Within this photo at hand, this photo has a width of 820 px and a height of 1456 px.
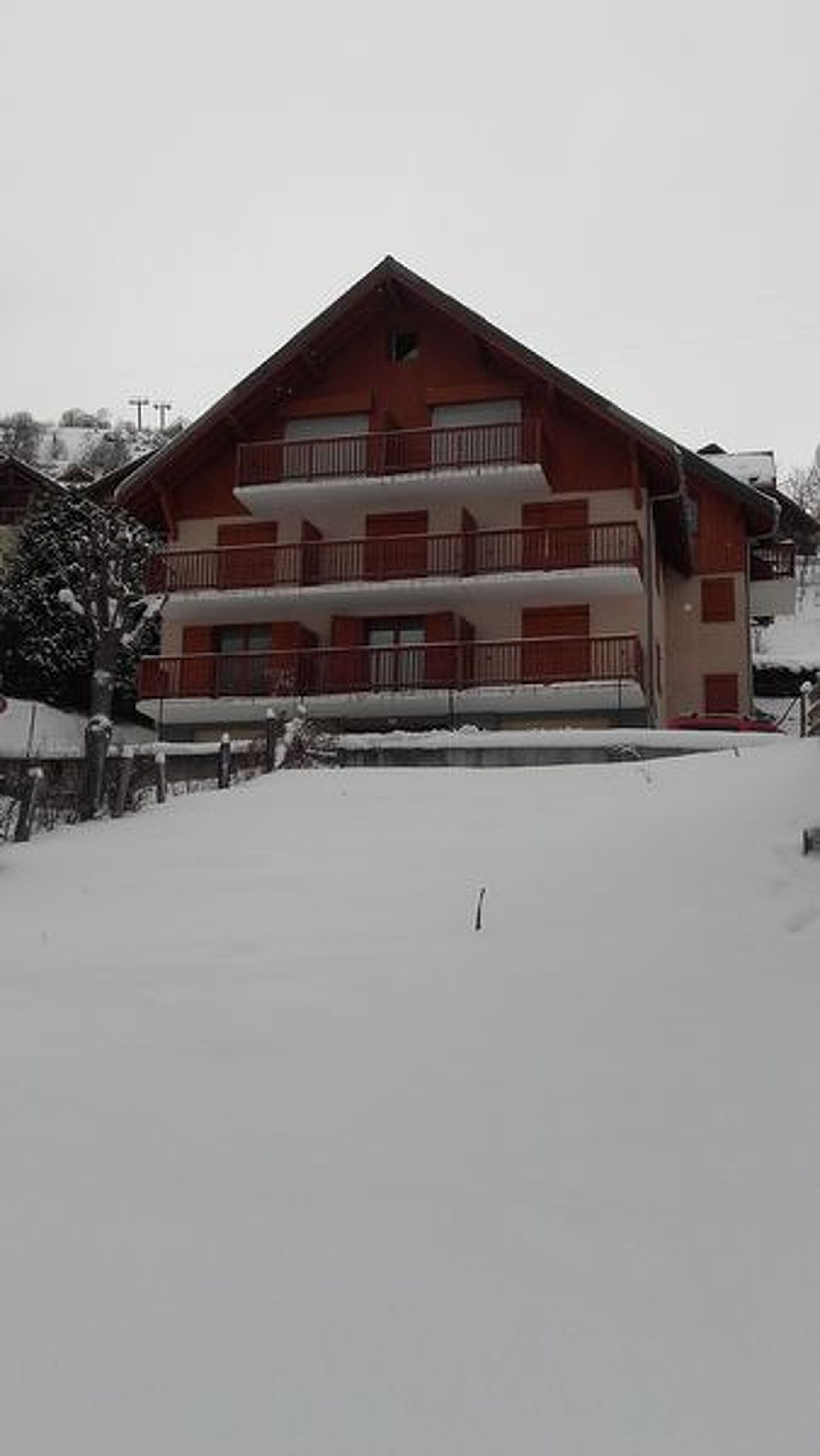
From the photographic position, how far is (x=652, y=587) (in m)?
26.5

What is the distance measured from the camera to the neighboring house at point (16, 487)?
41.9 meters

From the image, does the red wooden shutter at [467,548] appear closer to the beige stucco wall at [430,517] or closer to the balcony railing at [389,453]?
the beige stucco wall at [430,517]

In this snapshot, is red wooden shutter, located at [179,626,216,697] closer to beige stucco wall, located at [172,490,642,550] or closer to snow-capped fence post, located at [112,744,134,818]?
beige stucco wall, located at [172,490,642,550]

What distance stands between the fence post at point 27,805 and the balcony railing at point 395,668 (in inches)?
471

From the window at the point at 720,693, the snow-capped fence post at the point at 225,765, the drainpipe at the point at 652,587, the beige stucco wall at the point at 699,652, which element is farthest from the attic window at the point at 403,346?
the snow-capped fence post at the point at 225,765

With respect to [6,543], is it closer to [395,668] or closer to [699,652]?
[395,668]

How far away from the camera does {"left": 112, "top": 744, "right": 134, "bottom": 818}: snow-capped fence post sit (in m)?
14.5

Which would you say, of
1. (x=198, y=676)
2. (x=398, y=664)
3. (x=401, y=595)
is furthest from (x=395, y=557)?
(x=198, y=676)

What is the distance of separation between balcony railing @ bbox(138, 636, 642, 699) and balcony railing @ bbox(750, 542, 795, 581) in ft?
34.6

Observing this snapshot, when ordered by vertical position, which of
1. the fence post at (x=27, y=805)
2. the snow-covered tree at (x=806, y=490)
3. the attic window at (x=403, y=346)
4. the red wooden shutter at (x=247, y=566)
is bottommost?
the fence post at (x=27, y=805)

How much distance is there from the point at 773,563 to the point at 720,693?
6022 millimetres

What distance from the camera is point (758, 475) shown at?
3609 cm

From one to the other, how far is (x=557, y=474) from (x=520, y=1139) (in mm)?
22596

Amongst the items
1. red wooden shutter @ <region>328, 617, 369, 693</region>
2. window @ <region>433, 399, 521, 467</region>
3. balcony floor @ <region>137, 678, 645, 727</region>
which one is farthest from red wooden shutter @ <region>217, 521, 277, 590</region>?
window @ <region>433, 399, 521, 467</region>
